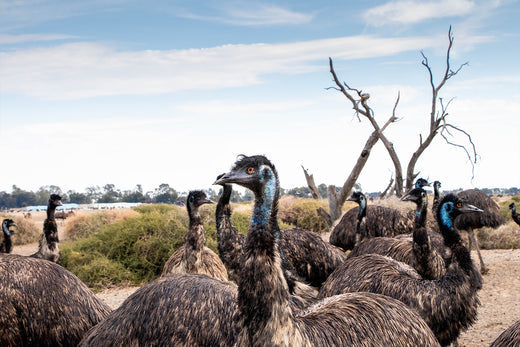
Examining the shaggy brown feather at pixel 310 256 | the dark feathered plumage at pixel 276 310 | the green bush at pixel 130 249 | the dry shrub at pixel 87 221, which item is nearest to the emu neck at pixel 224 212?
the shaggy brown feather at pixel 310 256

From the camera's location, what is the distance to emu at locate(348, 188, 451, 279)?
6.14 metres

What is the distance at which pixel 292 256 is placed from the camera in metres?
7.39

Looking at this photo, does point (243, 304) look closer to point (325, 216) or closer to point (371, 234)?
point (371, 234)

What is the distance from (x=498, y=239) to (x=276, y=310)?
593 inches

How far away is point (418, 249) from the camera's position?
617 cm

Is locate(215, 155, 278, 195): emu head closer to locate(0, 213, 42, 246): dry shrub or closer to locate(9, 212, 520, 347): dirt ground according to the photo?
locate(9, 212, 520, 347): dirt ground

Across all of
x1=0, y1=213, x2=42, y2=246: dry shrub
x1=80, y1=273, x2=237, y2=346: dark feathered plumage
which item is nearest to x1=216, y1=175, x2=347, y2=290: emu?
x1=80, y1=273, x2=237, y2=346: dark feathered plumage

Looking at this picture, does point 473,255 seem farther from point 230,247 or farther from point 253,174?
point 253,174

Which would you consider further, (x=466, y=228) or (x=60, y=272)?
(x=466, y=228)

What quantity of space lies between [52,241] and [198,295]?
20.4 feet

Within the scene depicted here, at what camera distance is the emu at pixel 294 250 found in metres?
7.01

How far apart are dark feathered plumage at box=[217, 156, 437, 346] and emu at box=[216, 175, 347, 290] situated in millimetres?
2977

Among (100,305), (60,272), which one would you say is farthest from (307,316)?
(60,272)

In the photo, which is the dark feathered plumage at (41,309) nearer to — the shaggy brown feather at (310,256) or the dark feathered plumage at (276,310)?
the dark feathered plumage at (276,310)
